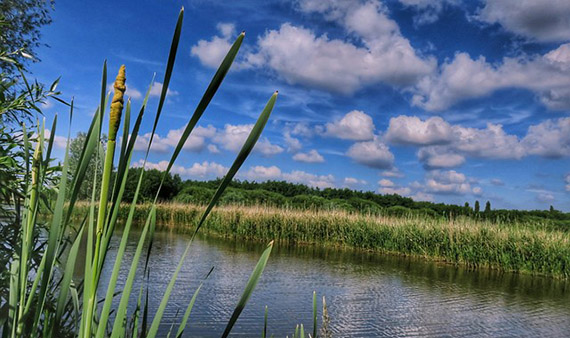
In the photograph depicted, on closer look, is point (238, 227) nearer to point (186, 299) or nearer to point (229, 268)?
point (229, 268)

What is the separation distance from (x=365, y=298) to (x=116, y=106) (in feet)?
20.5

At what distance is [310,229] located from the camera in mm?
14625

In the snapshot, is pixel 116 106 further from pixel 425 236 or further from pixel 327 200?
pixel 327 200

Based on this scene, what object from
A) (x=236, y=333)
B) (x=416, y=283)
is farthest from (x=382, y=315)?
(x=416, y=283)

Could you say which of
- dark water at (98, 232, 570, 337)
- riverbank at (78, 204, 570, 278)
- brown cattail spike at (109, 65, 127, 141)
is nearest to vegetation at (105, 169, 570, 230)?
riverbank at (78, 204, 570, 278)

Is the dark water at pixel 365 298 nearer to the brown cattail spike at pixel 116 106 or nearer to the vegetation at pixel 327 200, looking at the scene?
the brown cattail spike at pixel 116 106

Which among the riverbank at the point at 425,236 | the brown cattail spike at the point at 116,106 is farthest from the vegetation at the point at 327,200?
the brown cattail spike at the point at 116,106

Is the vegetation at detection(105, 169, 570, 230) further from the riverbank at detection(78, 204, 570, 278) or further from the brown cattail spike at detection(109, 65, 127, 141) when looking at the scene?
the brown cattail spike at detection(109, 65, 127, 141)

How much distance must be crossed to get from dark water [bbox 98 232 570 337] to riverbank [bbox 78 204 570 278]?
4.20ft

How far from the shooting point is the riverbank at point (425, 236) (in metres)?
11.0

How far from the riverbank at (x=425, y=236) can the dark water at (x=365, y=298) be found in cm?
128

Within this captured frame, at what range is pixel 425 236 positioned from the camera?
12.4 meters

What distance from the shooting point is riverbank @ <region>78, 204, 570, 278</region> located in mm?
10961

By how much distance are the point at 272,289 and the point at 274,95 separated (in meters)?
6.00
